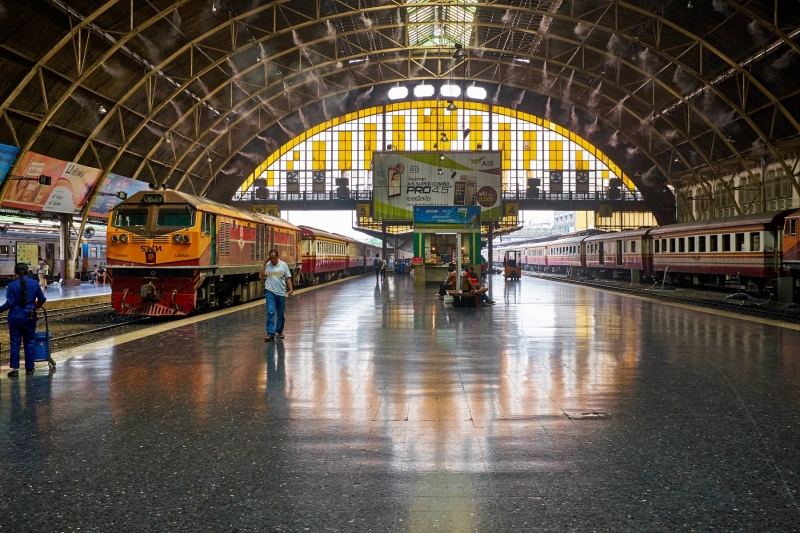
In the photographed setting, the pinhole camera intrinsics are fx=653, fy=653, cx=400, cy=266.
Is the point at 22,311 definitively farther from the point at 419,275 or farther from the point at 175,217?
the point at 419,275

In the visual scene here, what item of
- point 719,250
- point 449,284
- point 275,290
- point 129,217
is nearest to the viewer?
point 275,290

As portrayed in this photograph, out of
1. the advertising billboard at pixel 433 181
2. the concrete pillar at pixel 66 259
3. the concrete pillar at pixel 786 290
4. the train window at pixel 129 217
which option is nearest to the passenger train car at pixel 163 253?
the train window at pixel 129 217

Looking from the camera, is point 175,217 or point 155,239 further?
point 175,217

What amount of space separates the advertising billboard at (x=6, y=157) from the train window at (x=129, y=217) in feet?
46.5

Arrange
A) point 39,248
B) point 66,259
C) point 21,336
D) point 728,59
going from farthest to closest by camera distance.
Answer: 1. point 39,248
2. point 66,259
3. point 728,59
4. point 21,336

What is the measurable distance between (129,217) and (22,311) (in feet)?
29.8

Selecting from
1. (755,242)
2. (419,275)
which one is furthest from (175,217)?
(755,242)

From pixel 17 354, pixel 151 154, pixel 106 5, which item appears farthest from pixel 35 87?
pixel 17 354

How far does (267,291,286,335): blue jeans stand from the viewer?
1239 centimetres

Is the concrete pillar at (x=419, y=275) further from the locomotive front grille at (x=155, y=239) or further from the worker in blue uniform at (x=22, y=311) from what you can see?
the worker in blue uniform at (x=22, y=311)

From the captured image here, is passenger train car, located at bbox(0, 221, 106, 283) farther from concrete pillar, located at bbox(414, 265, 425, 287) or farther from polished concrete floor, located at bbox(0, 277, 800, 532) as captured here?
polished concrete floor, located at bbox(0, 277, 800, 532)

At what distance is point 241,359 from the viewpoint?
1020cm

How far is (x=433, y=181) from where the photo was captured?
148 feet

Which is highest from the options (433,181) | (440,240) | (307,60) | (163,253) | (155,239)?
(307,60)
